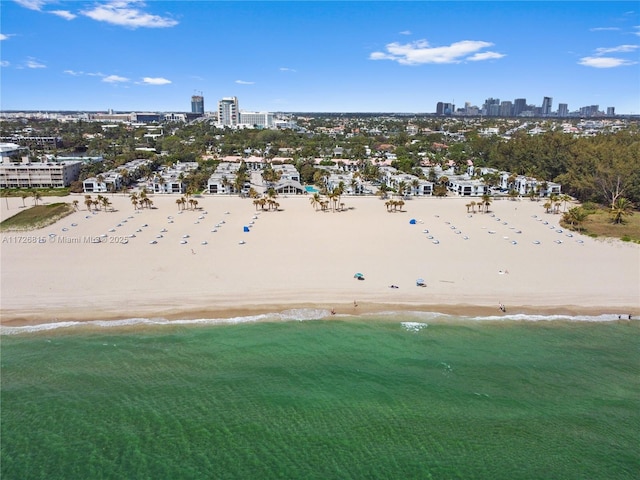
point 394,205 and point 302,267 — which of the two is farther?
point 394,205

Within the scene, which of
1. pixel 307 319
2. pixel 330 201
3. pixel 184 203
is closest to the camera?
pixel 307 319

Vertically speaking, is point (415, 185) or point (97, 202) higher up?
point (415, 185)

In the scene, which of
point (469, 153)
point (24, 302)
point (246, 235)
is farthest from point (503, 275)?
point (469, 153)

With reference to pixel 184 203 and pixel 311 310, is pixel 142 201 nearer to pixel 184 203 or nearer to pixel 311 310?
pixel 184 203

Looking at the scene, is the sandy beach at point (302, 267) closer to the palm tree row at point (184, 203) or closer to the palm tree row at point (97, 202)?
the palm tree row at point (97, 202)

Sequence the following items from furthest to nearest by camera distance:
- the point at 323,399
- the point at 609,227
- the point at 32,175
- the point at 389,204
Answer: the point at 32,175 → the point at 389,204 → the point at 609,227 → the point at 323,399

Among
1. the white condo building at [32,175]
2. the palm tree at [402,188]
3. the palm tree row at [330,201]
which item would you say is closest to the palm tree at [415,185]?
the palm tree at [402,188]

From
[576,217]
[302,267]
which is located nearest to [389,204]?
[576,217]

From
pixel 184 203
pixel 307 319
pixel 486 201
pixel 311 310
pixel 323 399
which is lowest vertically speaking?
pixel 323 399
